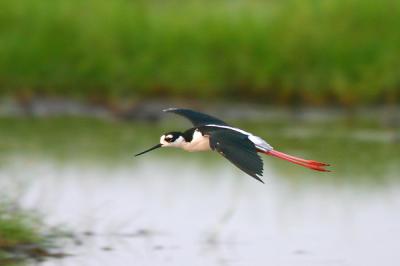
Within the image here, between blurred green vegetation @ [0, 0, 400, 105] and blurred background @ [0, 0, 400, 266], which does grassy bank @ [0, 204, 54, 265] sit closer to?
blurred background @ [0, 0, 400, 266]

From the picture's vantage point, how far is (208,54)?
13094 mm

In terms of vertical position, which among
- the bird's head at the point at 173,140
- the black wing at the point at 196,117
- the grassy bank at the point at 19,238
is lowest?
the grassy bank at the point at 19,238

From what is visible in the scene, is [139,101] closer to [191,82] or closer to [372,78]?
[191,82]

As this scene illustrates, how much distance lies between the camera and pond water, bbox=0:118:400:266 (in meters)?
7.68

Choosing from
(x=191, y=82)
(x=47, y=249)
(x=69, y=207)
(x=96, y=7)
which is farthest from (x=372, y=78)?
(x=47, y=249)

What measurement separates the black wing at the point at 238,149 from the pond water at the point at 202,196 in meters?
0.77

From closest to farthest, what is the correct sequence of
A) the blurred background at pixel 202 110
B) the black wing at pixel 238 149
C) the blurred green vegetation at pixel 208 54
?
the black wing at pixel 238 149 → the blurred background at pixel 202 110 → the blurred green vegetation at pixel 208 54

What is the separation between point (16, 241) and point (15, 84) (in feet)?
18.5

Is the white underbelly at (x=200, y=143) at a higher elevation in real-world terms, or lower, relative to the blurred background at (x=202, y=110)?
lower

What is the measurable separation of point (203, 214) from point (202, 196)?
52 centimetres

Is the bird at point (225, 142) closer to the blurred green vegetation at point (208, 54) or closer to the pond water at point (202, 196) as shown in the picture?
the pond water at point (202, 196)

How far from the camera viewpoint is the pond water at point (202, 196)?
25.2ft

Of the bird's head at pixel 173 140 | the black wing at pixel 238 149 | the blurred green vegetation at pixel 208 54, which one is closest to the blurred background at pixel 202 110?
the blurred green vegetation at pixel 208 54

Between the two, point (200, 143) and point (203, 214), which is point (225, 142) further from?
point (203, 214)
